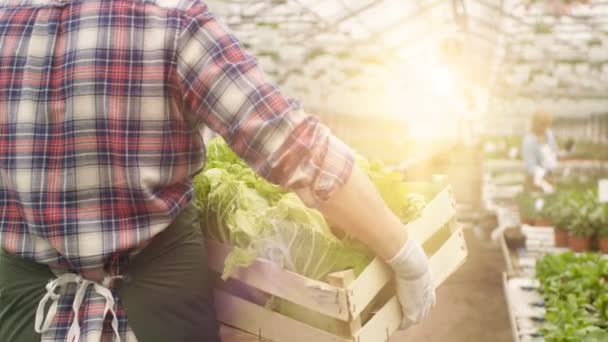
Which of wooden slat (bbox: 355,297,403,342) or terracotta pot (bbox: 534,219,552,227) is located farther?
terracotta pot (bbox: 534,219,552,227)

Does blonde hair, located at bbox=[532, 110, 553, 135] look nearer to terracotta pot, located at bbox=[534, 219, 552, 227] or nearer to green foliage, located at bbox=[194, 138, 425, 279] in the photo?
terracotta pot, located at bbox=[534, 219, 552, 227]

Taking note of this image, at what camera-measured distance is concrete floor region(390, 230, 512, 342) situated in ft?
17.0

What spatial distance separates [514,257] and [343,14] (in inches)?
239

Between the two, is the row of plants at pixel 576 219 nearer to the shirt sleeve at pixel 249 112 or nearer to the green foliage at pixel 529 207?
the green foliage at pixel 529 207

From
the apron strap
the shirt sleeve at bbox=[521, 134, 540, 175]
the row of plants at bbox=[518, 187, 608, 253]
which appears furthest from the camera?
the shirt sleeve at bbox=[521, 134, 540, 175]

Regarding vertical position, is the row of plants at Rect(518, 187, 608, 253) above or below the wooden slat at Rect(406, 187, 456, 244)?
below

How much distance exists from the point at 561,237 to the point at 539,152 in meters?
1.72

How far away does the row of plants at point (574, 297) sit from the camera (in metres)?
3.37

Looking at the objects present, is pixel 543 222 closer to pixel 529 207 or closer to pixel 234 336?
pixel 529 207

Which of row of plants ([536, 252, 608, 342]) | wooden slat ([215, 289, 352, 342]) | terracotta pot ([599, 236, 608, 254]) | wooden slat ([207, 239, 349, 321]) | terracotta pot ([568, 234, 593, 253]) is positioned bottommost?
terracotta pot ([568, 234, 593, 253])

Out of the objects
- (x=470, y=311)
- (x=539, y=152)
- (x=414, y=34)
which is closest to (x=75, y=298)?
(x=470, y=311)

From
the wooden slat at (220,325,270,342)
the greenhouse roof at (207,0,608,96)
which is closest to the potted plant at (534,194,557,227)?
the greenhouse roof at (207,0,608,96)

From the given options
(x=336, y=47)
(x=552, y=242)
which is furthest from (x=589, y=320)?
(x=336, y=47)

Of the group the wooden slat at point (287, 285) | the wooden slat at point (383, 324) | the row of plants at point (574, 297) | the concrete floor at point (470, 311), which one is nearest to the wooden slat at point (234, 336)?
the wooden slat at point (287, 285)
